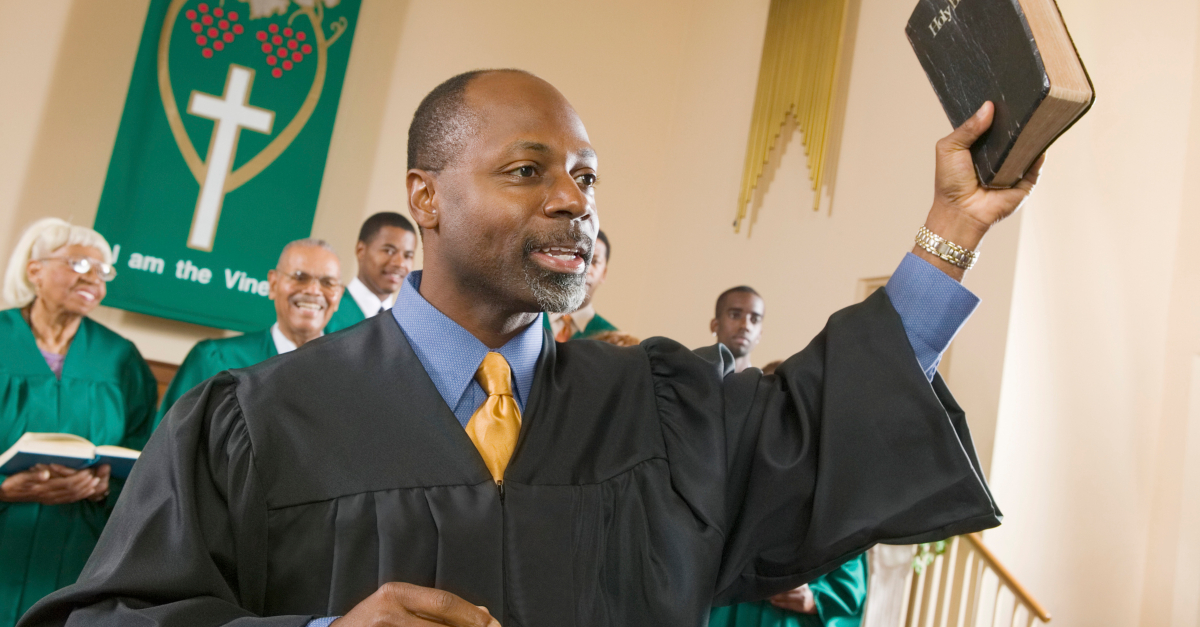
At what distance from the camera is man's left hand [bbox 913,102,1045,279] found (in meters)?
1.49

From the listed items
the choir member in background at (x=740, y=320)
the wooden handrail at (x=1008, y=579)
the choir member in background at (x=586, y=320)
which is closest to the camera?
the wooden handrail at (x=1008, y=579)

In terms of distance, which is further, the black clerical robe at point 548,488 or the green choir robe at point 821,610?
the green choir robe at point 821,610

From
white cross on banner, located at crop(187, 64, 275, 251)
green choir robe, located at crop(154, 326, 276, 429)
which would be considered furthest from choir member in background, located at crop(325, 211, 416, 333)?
white cross on banner, located at crop(187, 64, 275, 251)

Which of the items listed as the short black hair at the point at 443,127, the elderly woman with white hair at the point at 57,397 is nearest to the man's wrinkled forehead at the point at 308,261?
the elderly woman with white hair at the point at 57,397

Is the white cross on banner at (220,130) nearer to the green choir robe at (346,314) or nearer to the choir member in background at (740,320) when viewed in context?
the green choir robe at (346,314)

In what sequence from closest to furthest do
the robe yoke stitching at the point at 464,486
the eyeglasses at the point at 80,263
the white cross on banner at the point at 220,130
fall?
the robe yoke stitching at the point at 464,486 < the eyeglasses at the point at 80,263 < the white cross on banner at the point at 220,130

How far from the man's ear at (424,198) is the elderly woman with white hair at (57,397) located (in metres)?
2.41

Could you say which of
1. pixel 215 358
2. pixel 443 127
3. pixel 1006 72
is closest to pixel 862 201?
pixel 215 358

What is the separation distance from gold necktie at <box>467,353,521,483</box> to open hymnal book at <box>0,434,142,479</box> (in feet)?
7.64

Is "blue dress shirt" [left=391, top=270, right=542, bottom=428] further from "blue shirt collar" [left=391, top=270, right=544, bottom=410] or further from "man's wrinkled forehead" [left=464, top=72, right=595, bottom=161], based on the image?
"man's wrinkled forehead" [left=464, top=72, right=595, bottom=161]

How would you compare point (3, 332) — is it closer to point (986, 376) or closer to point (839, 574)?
point (839, 574)

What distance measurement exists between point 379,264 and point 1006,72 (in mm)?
4125

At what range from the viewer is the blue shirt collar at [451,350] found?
62.3 inches

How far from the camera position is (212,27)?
6879 millimetres
